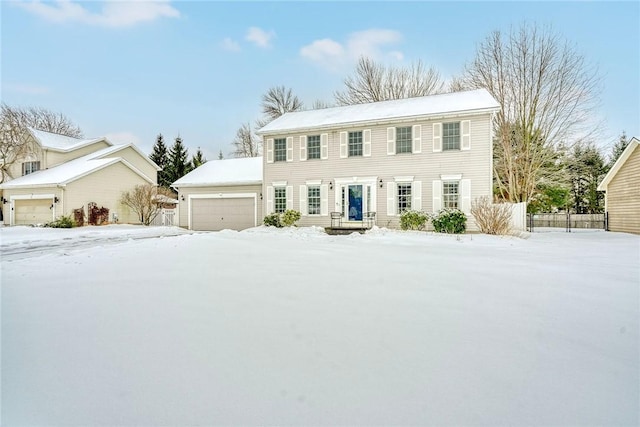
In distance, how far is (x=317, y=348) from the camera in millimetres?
2684

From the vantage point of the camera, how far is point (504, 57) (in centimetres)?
1831

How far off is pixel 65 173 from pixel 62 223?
4.52m

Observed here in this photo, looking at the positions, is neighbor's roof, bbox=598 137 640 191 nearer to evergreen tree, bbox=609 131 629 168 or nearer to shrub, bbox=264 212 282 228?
evergreen tree, bbox=609 131 629 168

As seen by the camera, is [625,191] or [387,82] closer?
[625,191]

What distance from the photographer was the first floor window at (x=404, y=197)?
47.4 feet

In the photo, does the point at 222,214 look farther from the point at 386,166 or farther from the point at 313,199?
the point at 386,166

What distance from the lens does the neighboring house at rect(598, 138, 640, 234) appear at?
14.1m

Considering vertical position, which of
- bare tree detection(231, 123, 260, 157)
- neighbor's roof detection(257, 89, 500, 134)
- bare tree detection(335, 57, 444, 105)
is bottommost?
neighbor's roof detection(257, 89, 500, 134)

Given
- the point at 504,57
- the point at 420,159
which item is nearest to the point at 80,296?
the point at 420,159

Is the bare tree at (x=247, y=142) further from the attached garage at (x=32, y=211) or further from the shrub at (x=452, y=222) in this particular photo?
the shrub at (x=452, y=222)

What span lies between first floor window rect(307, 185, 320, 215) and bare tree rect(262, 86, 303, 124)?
1638cm

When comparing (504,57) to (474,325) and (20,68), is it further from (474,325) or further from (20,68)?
(20,68)

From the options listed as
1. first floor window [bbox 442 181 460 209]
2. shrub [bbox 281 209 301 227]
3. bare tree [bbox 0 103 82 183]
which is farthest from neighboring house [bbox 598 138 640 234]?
bare tree [bbox 0 103 82 183]

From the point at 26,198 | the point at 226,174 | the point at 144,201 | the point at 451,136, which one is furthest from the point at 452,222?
the point at 26,198
